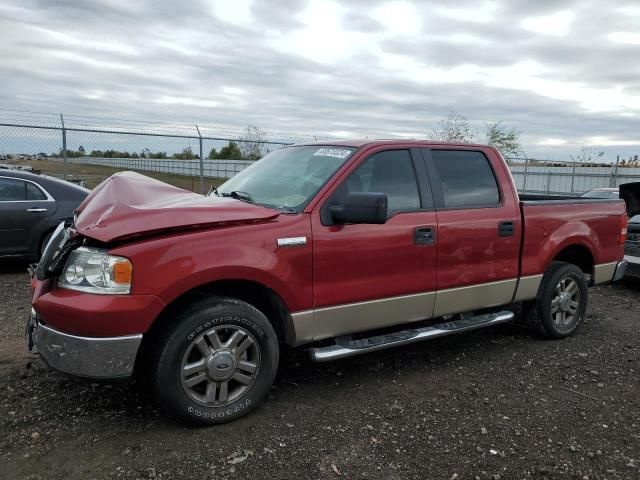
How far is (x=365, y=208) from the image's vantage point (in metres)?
3.39

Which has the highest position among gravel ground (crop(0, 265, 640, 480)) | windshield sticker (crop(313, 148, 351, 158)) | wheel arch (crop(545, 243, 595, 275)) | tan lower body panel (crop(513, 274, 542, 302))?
windshield sticker (crop(313, 148, 351, 158))

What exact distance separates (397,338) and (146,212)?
2.02 metres

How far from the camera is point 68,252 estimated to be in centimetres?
313

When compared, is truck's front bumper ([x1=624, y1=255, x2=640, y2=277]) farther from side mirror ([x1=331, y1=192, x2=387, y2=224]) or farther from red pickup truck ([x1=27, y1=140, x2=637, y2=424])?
side mirror ([x1=331, y1=192, x2=387, y2=224])

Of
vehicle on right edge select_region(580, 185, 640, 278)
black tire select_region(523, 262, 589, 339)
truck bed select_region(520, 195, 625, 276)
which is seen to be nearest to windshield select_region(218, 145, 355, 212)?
truck bed select_region(520, 195, 625, 276)

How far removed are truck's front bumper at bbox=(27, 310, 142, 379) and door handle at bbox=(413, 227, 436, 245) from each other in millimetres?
2069

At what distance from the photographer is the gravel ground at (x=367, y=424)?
294 centimetres

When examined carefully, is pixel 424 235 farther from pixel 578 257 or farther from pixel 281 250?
pixel 578 257

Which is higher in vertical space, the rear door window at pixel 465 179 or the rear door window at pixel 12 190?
the rear door window at pixel 465 179

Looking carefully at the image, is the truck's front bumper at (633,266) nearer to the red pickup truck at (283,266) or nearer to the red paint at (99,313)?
the red pickup truck at (283,266)

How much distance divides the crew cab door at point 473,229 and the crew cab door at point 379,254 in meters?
0.13

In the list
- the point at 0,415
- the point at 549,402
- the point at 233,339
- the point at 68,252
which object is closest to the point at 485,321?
the point at 549,402

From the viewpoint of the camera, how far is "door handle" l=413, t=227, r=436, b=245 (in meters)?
3.98

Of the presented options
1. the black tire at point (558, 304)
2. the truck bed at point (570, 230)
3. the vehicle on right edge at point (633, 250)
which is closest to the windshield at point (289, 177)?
the truck bed at point (570, 230)
